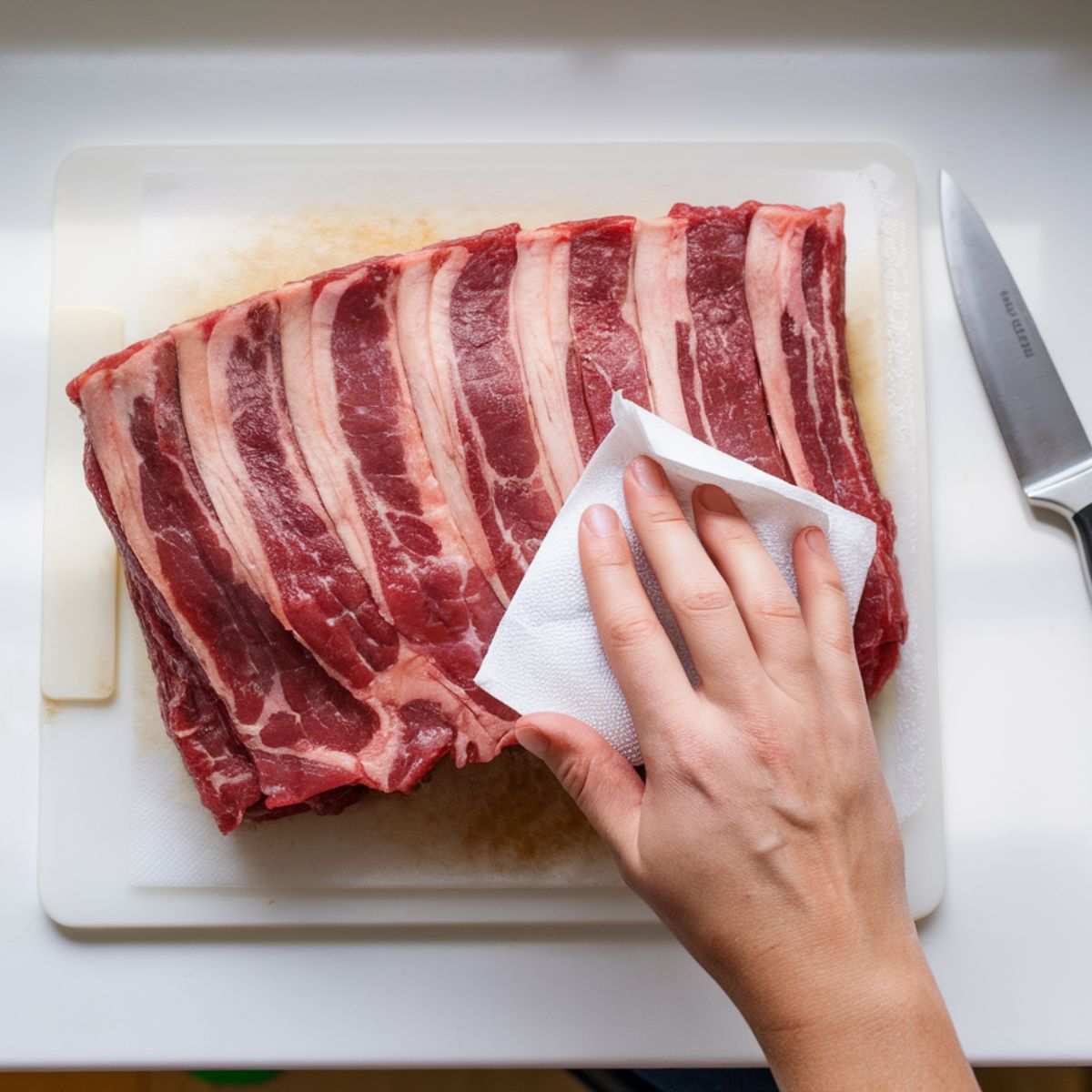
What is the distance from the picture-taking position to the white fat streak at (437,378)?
8.41 ft

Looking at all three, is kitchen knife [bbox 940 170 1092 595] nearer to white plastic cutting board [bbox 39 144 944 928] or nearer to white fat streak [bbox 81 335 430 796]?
white plastic cutting board [bbox 39 144 944 928]

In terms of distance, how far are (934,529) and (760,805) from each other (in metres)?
1.20

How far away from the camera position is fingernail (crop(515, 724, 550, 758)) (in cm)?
229

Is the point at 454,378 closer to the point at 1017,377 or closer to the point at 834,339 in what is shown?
the point at 834,339

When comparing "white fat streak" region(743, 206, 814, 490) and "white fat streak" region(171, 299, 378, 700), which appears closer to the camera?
"white fat streak" region(171, 299, 378, 700)

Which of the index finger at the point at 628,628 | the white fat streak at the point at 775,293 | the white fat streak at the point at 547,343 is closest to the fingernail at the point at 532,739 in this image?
the index finger at the point at 628,628

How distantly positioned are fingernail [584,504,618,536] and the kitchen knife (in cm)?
127

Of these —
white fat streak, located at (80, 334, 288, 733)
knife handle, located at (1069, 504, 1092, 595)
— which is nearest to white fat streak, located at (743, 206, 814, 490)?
knife handle, located at (1069, 504, 1092, 595)

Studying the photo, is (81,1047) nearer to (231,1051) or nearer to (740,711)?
(231,1051)

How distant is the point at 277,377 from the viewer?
2570 millimetres

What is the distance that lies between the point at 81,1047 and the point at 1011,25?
3.69 m

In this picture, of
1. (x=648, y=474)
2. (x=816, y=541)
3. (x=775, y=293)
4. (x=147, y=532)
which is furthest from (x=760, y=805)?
(x=147, y=532)

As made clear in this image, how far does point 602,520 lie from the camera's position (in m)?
2.32

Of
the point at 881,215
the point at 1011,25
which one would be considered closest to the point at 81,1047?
the point at 881,215
